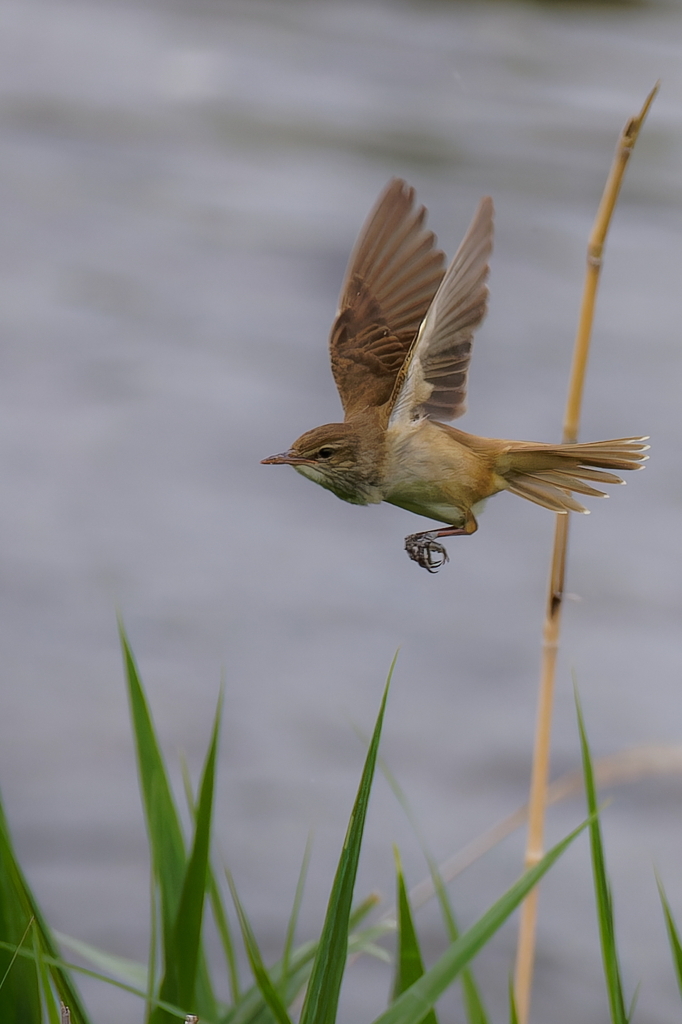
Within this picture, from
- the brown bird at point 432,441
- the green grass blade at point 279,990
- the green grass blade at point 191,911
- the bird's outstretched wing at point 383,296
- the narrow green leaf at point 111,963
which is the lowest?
the narrow green leaf at point 111,963

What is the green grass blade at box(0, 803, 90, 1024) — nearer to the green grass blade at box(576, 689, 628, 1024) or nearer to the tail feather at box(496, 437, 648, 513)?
the green grass blade at box(576, 689, 628, 1024)

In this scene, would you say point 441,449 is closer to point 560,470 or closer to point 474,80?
point 560,470

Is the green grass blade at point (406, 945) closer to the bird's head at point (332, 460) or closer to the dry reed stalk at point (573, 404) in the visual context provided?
the dry reed stalk at point (573, 404)

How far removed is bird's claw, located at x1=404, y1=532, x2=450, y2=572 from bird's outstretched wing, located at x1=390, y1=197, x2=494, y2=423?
0.06 metres

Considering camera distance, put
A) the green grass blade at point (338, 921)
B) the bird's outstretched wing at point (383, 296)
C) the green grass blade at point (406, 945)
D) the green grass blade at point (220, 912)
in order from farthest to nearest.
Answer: the green grass blade at point (220, 912) → the green grass blade at point (406, 945) → the green grass blade at point (338, 921) → the bird's outstretched wing at point (383, 296)

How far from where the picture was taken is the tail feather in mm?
569

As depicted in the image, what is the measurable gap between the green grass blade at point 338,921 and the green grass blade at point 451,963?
5cm

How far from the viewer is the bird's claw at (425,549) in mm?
557

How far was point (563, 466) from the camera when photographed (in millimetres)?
605

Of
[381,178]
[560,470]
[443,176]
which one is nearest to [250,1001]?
[560,470]

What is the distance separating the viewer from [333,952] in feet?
2.86

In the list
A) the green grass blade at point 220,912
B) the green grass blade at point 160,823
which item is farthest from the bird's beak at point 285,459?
the green grass blade at point 220,912

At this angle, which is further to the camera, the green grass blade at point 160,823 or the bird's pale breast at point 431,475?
the green grass blade at point 160,823

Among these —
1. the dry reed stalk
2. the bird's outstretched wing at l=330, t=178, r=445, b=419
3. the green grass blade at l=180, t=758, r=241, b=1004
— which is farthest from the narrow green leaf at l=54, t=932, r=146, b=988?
the bird's outstretched wing at l=330, t=178, r=445, b=419
